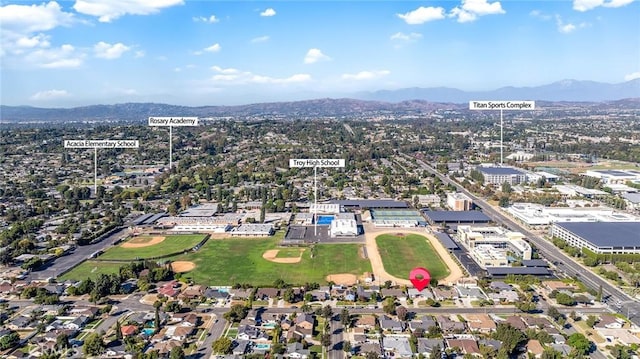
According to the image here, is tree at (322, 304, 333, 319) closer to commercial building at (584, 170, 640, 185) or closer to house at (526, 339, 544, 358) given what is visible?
house at (526, 339, 544, 358)

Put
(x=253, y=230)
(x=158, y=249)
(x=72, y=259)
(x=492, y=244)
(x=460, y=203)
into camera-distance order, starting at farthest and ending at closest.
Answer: (x=460, y=203)
(x=253, y=230)
(x=158, y=249)
(x=492, y=244)
(x=72, y=259)

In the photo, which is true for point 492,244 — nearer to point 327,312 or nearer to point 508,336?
point 508,336

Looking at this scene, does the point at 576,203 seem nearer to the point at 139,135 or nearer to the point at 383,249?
the point at 383,249

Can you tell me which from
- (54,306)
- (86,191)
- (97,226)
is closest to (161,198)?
(86,191)

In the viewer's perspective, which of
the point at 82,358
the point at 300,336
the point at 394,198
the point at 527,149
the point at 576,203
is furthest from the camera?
the point at 527,149

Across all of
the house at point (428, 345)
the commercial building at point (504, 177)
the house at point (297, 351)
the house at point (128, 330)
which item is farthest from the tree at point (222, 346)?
the commercial building at point (504, 177)

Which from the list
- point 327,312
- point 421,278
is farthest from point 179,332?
point 421,278
